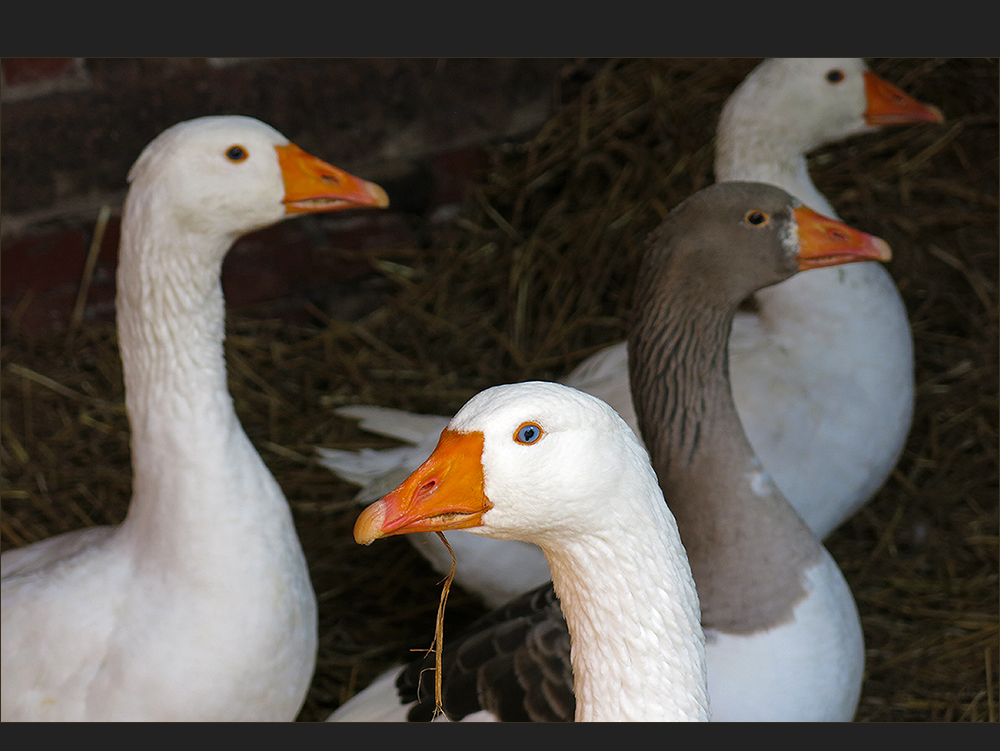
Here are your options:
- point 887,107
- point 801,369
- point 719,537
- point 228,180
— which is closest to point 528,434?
point 719,537

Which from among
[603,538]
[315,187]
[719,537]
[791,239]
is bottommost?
[719,537]

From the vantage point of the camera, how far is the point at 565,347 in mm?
3023

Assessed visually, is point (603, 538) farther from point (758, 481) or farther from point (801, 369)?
point (801, 369)

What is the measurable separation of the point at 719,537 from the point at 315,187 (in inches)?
36.9

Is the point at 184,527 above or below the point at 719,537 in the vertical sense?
above

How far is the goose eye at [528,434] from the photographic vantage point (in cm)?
107

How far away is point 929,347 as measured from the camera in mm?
3002

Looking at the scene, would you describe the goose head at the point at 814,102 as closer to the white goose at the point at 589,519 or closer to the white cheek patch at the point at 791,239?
the white cheek patch at the point at 791,239

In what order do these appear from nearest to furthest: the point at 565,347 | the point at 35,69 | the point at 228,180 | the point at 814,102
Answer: the point at 228,180 < the point at 814,102 < the point at 35,69 < the point at 565,347

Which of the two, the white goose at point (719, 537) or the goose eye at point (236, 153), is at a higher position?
the goose eye at point (236, 153)

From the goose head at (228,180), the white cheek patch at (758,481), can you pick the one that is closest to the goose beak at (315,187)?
the goose head at (228,180)

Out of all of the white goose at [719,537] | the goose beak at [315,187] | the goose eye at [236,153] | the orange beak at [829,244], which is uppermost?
the goose eye at [236,153]

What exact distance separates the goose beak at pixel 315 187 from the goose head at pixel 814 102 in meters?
1.06

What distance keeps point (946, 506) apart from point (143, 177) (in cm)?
216
